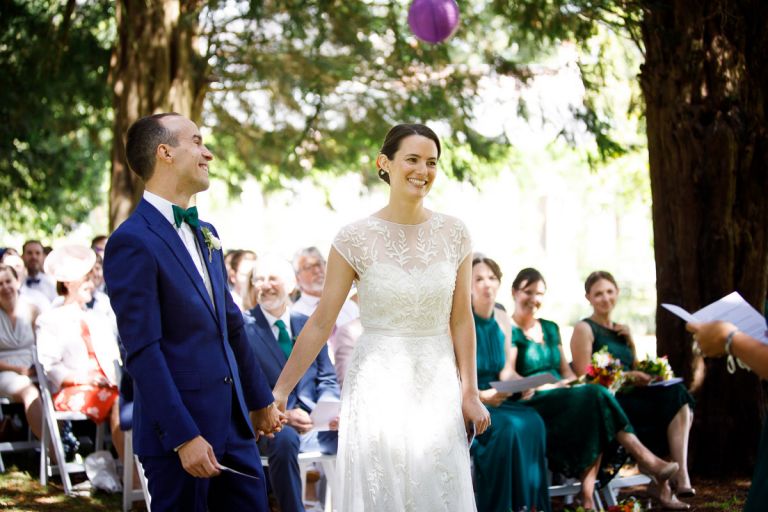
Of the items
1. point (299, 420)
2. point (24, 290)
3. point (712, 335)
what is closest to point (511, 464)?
point (299, 420)

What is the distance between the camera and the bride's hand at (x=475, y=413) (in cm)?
450

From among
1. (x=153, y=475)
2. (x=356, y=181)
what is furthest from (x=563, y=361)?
(x=356, y=181)

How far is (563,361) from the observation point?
7.79 meters

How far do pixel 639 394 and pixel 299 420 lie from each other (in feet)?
8.84

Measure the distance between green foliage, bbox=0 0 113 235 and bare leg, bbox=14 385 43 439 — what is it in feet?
14.7

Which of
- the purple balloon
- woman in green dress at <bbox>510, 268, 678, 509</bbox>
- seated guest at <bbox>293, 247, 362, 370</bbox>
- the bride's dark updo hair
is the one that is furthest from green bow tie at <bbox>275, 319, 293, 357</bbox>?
the purple balloon

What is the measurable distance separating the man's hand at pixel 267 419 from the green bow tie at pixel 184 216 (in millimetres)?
827

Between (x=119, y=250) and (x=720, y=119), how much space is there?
5.59 metres

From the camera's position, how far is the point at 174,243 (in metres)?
3.84

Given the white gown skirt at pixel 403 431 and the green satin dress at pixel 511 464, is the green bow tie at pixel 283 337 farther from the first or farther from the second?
the white gown skirt at pixel 403 431

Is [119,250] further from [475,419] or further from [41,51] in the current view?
[41,51]

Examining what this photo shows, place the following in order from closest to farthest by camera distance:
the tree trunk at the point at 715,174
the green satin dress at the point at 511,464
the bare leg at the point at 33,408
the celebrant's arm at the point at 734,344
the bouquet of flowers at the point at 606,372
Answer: the celebrant's arm at the point at 734,344, the green satin dress at the point at 511,464, the bouquet of flowers at the point at 606,372, the tree trunk at the point at 715,174, the bare leg at the point at 33,408

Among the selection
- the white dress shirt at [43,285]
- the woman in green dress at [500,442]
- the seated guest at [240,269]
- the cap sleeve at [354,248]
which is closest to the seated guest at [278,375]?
the woman in green dress at [500,442]

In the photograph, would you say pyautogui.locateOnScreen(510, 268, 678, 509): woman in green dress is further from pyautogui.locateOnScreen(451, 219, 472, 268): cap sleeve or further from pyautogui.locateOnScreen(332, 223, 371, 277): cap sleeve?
pyautogui.locateOnScreen(332, 223, 371, 277): cap sleeve
